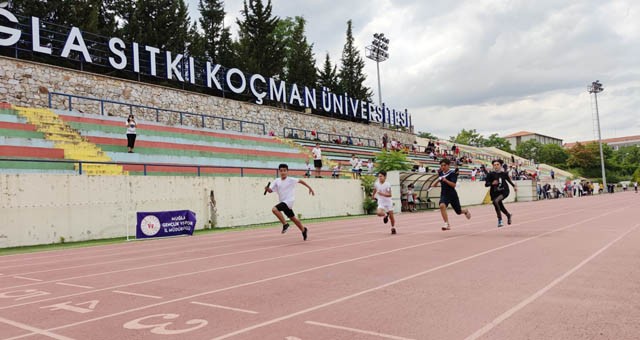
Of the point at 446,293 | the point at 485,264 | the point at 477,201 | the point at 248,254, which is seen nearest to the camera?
the point at 446,293

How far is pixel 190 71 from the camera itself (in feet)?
113

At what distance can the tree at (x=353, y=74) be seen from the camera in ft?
230

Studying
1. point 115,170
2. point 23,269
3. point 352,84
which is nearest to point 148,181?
point 115,170

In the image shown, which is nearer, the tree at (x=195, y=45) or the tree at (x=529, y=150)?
the tree at (x=195, y=45)

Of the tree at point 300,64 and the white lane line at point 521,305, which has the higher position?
the tree at point 300,64

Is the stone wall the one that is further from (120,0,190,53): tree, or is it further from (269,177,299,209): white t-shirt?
(269,177,299,209): white t-shirt

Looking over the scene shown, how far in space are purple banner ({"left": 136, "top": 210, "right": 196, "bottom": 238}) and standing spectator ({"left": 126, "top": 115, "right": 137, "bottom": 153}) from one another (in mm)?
6609

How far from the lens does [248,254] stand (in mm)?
10523

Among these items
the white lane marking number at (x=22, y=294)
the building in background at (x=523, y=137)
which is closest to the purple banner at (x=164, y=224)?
the white lane marking number at (x=22, y=294)

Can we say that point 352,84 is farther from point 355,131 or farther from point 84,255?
point 84,255

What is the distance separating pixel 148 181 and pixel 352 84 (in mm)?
54560

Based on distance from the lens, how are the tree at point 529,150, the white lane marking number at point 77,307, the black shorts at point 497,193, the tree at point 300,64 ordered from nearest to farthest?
the white lane marking number at point 77,307, the black shorts at point 497,193, the tree at point 300,64, the tree at point 529,150

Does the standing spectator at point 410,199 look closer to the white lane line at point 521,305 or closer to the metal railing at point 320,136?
the metal railing at point 320,136

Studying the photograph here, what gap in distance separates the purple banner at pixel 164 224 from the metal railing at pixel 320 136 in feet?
74.8
